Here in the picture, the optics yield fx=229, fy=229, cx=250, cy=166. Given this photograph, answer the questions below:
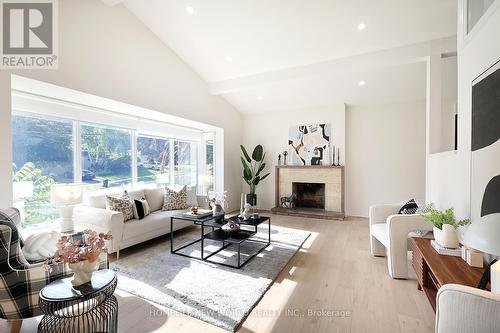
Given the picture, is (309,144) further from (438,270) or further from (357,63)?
(438,270)

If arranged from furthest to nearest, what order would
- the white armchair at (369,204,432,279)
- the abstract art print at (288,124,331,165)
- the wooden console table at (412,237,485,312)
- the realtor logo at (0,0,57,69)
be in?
1. the abstract art print at (288,124,331,165)
2. the white armchair at (369,204,432,279)
3. the realtor logo at (0,0,57,69)
4. the wooden console table at (412,237,485,312)

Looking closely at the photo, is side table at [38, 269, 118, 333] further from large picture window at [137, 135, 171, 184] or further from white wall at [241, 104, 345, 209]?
white wall at [241, 104, 345, 209]

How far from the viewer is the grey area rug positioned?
1978mm

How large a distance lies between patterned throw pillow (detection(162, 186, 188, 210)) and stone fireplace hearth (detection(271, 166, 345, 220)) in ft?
8.09

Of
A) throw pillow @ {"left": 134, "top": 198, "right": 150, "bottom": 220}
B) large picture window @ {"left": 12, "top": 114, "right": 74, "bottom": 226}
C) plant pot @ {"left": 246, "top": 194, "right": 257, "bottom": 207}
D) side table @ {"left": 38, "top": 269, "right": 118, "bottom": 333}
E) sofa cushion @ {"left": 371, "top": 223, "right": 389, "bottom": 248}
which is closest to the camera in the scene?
side table @ {"left": 38, "top": 269, "right": 118, "bottom": 333}

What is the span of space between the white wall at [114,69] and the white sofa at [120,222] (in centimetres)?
88

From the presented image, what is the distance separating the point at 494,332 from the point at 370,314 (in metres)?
0.99

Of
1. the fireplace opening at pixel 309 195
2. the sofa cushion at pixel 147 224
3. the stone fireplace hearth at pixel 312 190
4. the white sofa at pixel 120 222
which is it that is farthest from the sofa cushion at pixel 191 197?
the fireplace opening at pixel 309 195

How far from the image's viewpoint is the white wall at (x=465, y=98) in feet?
5.47

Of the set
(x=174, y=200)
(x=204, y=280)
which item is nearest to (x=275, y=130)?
(x=174, y=200)

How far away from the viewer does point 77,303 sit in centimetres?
143

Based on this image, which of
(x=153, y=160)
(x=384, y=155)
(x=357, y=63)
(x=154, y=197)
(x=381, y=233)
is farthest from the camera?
(x=384, y=155)

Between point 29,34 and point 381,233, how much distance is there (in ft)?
15.5

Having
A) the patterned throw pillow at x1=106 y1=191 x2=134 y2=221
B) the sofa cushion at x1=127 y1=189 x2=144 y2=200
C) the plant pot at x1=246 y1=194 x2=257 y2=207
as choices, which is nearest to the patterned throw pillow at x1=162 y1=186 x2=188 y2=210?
the sofa cushion at x1=127 y1=189 x2=144 y2=200
